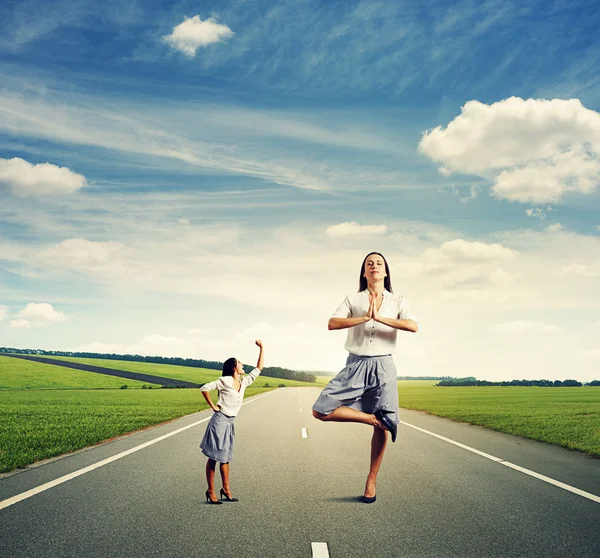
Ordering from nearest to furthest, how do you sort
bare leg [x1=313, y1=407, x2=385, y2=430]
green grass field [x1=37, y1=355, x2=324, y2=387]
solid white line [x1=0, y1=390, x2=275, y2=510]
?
1. bare leg [x1=313, y1=407, x2=385, y2=430]
2. solid white line [x1=0, y1=390, x2=275, y2=510]
3. green grass field [x1=37, y1=355, x2=324, y2=387]

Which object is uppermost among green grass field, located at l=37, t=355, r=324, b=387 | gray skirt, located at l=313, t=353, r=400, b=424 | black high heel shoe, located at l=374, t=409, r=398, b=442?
gray skirt, located at l=313, t=353, r=400, b=424

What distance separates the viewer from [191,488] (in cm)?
671

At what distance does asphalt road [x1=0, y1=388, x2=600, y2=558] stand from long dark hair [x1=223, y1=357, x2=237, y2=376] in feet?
4.40

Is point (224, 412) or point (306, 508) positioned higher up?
point (224, 412)

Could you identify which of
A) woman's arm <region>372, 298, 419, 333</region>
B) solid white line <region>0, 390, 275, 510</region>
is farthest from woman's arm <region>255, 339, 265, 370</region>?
solid white line <region>0, 390, 275, 510</region>

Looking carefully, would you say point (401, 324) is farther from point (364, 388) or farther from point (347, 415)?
point (347, 415)

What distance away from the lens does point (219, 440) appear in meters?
5.63

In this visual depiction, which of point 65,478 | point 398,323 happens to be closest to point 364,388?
point 398,323

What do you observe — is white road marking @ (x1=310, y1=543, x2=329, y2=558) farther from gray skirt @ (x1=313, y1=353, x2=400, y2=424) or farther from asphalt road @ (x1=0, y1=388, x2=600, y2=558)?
gray skirt @ (x1=313, y1=353, x2=400, y2=424)

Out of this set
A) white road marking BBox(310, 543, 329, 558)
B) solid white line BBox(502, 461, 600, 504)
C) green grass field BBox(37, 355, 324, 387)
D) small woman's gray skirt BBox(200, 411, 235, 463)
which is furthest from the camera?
green grass field BBox(37, 355, 324, 387)

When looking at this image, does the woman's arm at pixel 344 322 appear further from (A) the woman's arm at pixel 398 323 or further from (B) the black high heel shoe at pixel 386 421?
(B) the black high heel shoe at pixel 386 421

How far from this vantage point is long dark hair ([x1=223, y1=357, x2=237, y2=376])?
5672mm

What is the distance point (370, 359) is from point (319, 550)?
1.79 meters

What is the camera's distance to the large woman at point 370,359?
5.32m
